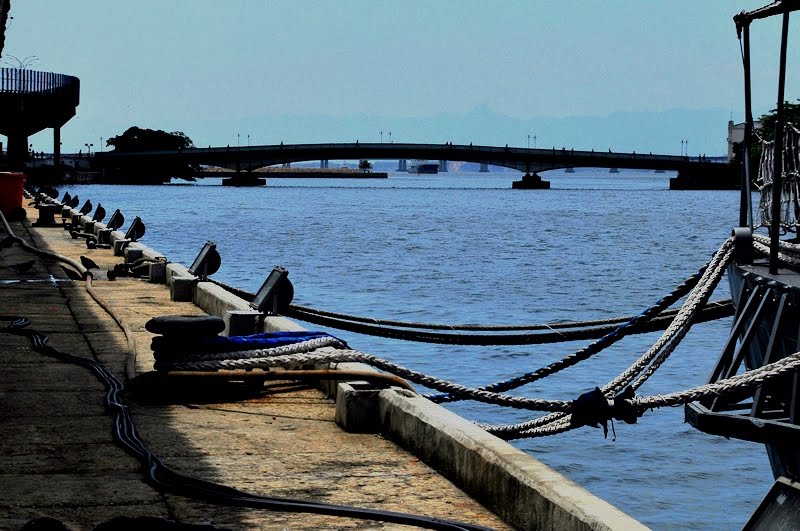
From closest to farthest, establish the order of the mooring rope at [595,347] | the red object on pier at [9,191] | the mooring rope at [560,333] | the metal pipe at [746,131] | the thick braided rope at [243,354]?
1. the thick braided rope at [243,354]
2. the mooring rope at [595,347]
3. the mooring rope at [560,333]
4. the metal pipe at [746,131]
5. the red object on pier at [9,191]

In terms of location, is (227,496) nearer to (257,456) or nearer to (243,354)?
(257,456)

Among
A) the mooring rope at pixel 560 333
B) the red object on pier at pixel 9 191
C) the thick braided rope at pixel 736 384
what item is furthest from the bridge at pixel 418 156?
the thick braided rope at pixel 736 384

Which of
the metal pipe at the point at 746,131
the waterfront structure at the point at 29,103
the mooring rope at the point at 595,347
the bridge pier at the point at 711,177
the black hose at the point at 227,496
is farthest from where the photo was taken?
the bridge pier at the point at 711,177

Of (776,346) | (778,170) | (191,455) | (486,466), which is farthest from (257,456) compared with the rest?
(778,170)

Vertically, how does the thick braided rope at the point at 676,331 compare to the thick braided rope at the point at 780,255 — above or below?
below

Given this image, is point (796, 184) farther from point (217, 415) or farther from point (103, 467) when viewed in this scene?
point (103, 467)

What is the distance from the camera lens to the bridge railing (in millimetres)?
99250

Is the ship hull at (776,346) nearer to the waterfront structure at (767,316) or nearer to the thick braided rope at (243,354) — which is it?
the waterfront structure at (767,316)

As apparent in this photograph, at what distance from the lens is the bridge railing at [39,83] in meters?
99.2

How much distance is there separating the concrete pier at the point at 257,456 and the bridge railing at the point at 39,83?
93254 millimetres

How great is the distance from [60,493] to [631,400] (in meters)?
3.76

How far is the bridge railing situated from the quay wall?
95.9 metres

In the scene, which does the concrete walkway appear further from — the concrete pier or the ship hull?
the ship hull

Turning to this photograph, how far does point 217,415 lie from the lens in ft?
29.6
